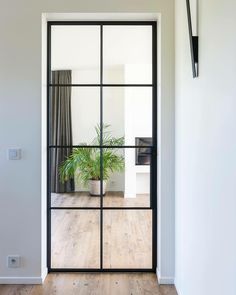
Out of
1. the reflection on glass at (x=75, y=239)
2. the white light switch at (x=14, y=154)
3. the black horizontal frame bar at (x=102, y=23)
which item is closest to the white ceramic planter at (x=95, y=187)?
the reflection on glass at (x=75, y=239)

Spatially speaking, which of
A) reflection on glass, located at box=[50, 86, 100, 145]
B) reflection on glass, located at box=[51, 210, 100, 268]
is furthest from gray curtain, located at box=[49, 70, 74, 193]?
reflection on glass, located at box=[51, 210, 100, 268]

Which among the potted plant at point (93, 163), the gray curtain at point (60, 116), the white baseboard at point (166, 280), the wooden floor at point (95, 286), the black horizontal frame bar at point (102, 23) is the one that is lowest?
the wooden floor at point (95, 286)

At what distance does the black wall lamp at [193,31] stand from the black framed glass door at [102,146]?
0.90 metres

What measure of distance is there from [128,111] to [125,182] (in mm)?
681

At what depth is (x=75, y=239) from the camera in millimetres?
3326

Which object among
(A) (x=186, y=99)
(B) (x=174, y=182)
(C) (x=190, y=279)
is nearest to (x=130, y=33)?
(A) (x=186, y=99)

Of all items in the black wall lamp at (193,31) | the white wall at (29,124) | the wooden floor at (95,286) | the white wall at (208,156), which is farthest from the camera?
the white wall at (29,124)

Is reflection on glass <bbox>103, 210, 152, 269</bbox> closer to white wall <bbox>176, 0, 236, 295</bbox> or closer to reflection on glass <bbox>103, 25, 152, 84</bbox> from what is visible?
white wall <bbox>176, 0, 236, 295</bbox>

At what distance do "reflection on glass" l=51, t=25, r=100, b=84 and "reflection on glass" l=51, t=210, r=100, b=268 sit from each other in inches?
50.7

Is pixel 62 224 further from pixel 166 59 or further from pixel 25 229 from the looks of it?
pixel 166 59

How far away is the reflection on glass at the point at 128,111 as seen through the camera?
3.30 meters

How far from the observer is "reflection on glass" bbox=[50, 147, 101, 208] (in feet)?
10.9

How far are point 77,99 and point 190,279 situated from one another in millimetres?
1859

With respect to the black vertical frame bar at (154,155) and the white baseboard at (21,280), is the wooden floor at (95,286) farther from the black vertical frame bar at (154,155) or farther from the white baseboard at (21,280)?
the black vertical frame bar at (154,155)
